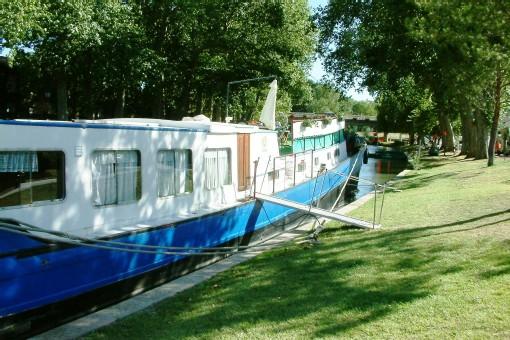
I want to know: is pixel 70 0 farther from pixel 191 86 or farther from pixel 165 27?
pixel 191 86

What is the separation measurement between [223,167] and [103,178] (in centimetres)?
389

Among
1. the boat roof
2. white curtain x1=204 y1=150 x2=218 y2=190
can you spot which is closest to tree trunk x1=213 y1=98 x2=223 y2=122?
the boat roof

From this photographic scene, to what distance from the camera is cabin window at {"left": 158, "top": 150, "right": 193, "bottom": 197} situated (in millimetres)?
9984

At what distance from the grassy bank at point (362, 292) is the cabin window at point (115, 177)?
215 centimetres

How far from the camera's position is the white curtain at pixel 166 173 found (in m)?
9.94

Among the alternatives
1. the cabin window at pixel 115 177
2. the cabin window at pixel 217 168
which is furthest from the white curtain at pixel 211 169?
the cabin window at pixel 115 177

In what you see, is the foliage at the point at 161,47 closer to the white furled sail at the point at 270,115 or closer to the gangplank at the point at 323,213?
the white furled sail at the point at 270,115

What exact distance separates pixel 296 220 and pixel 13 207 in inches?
410

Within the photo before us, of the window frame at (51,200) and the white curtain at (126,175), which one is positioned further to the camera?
the white curtain at (126,175)

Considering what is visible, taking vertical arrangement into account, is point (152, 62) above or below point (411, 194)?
above

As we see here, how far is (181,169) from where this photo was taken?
10.5 meters

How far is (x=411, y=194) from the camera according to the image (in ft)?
58.1

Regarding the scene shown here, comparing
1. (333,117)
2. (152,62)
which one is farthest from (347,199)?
(152,62)

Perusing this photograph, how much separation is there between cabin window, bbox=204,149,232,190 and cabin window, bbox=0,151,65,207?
12.9ft
